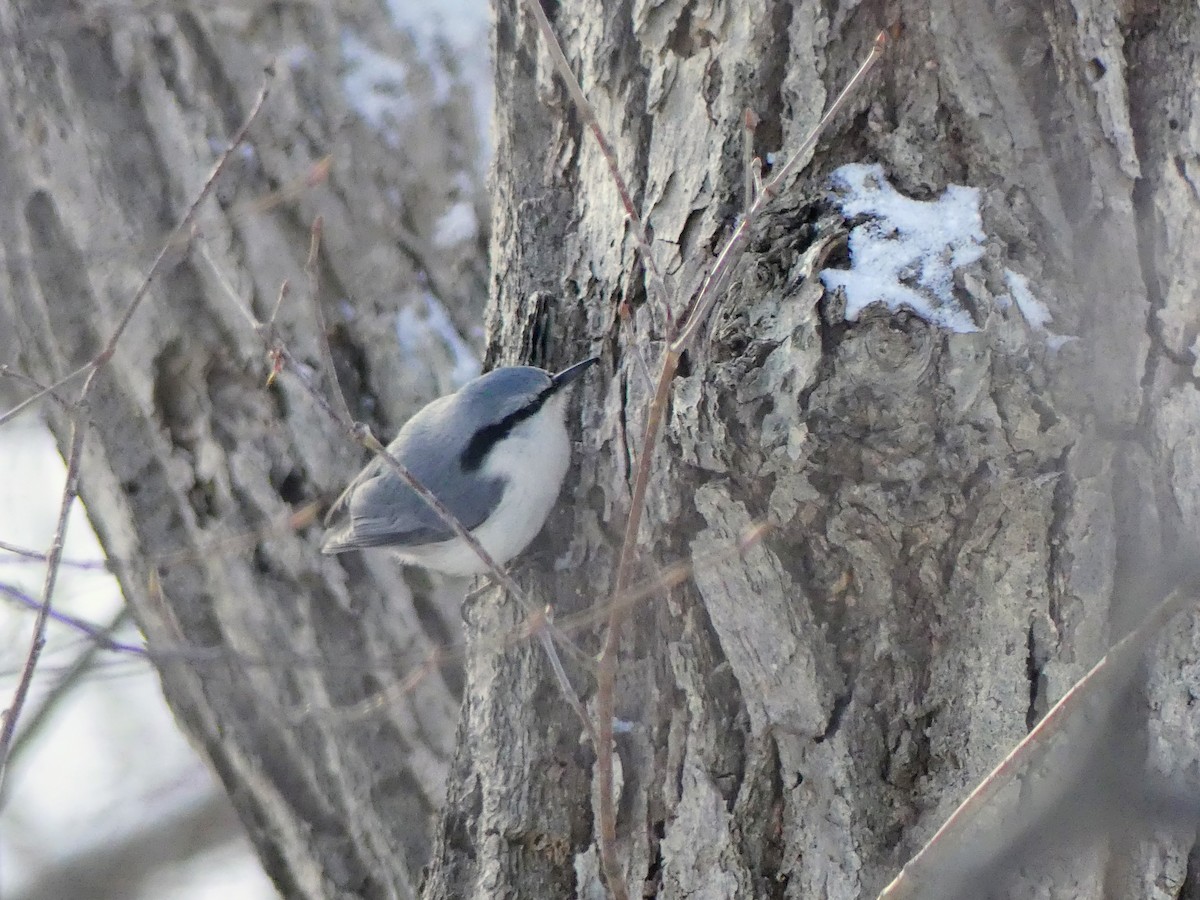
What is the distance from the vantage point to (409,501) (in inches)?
101

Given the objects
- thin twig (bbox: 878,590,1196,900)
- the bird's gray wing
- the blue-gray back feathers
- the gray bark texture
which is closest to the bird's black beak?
the gray bark texture

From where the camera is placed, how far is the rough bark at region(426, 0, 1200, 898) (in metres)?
1.47

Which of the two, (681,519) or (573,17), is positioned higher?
(573,17)

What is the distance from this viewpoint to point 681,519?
1709 mm

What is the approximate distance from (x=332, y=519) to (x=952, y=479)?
4.71 ft

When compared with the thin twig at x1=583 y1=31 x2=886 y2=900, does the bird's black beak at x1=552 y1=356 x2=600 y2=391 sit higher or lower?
higher

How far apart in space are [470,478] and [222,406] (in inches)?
21.2

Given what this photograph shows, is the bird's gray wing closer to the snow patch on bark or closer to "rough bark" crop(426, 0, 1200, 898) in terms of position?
"rough bark" crop(426, 0, 1200, 898)

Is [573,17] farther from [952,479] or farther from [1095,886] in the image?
[1095,886]

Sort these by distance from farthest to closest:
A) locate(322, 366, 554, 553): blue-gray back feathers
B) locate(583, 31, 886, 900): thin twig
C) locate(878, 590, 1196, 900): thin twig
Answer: locate(322, 366, 554, 553): blue-gray back feathers → locate(583, 31, 886, 900): thin twig → locate(878, 590, 1196, 900): thin twig

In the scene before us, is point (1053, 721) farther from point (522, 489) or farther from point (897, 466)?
point (522, 489)

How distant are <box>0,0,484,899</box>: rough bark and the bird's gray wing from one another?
0.08 m

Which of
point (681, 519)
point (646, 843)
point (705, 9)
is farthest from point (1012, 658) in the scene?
point (705, 9)

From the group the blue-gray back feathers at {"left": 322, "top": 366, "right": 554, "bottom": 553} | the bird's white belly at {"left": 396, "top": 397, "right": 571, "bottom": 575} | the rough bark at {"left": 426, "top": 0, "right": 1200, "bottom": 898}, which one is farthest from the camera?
the blue-gray back feathers at {"left": 322, "top": 366, "right": 554, "bottom": 553}
